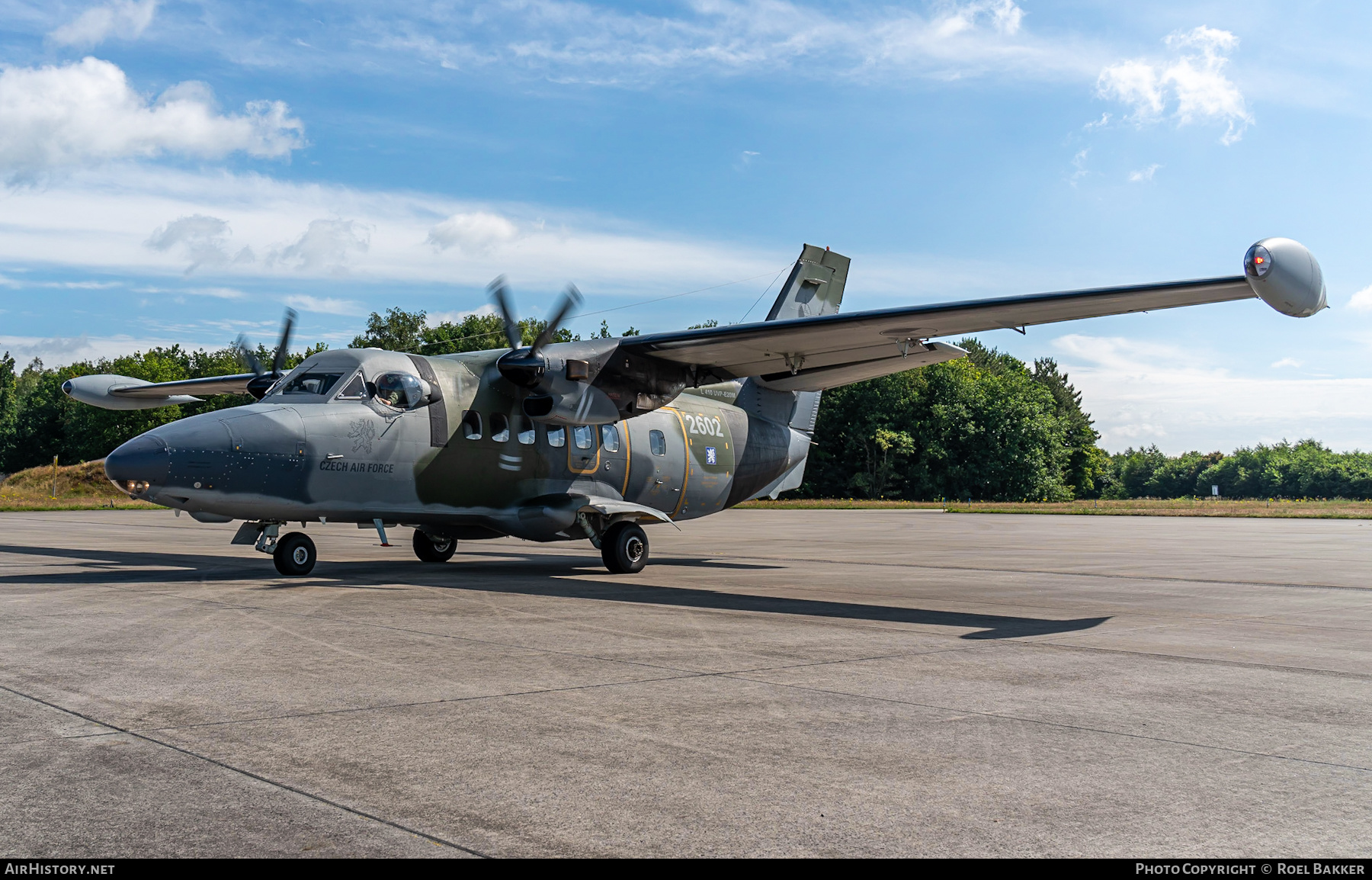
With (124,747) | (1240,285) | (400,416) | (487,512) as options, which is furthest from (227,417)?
(1240,285)

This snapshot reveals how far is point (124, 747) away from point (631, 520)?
12.9 metres

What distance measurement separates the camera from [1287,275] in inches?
369

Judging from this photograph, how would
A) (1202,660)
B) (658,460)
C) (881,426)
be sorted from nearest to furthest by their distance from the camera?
(1202,660) < (658,460) < (881,426)

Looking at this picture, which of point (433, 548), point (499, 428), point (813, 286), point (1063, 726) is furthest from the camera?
point (813, 286)

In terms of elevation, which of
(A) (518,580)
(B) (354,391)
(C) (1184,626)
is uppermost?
(B) (354,391)

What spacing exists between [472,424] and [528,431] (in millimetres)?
1044

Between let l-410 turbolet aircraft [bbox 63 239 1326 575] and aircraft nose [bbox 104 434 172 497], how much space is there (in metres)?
0.02

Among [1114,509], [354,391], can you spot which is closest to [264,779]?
[354,391]

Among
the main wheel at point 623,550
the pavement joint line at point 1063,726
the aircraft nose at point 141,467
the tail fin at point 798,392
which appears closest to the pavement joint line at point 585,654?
the pavement joint line at point 1063,726

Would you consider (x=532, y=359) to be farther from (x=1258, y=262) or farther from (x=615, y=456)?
(x=1258, y=262)

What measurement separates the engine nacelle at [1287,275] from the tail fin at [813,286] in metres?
12.1

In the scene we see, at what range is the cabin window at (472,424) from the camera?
16.1 metres

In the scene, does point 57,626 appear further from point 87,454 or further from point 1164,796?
point 87,454

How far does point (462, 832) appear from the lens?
3820 mm
